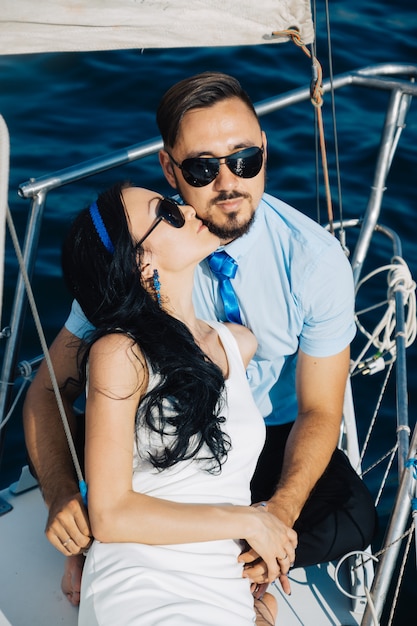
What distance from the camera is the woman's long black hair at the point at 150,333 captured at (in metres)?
2.14

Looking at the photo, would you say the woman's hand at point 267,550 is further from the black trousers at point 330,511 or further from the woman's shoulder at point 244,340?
the woman's shoulder at point 244,340

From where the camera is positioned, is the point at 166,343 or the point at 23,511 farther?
the point at 23,511

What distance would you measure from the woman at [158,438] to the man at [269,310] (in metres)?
0.25

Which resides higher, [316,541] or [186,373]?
[186,373]

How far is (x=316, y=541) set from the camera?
2.42 metres

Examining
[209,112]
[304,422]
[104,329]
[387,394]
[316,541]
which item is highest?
[209,112]

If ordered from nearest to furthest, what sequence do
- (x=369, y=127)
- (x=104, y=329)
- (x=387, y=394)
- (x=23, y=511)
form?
1. (x=104, y=329)
2. (x=23, y=511)
3. (x=387, y=394)
4. (x=369, y=127)

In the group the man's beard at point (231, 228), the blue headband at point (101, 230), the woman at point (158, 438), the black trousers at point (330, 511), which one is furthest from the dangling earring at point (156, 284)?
the black trousers at point (330, 511)

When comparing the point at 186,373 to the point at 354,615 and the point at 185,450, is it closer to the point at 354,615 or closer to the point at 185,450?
the point at 185,450

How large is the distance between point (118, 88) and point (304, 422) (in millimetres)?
4578

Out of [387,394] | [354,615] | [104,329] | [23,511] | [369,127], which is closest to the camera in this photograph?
[104,329]

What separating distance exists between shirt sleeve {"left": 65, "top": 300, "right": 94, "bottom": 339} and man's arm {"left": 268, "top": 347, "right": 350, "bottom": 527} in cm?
63

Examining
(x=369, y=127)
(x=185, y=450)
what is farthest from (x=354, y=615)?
(x=369, y=127)

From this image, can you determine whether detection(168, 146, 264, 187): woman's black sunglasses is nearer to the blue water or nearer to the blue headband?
the blue headband
